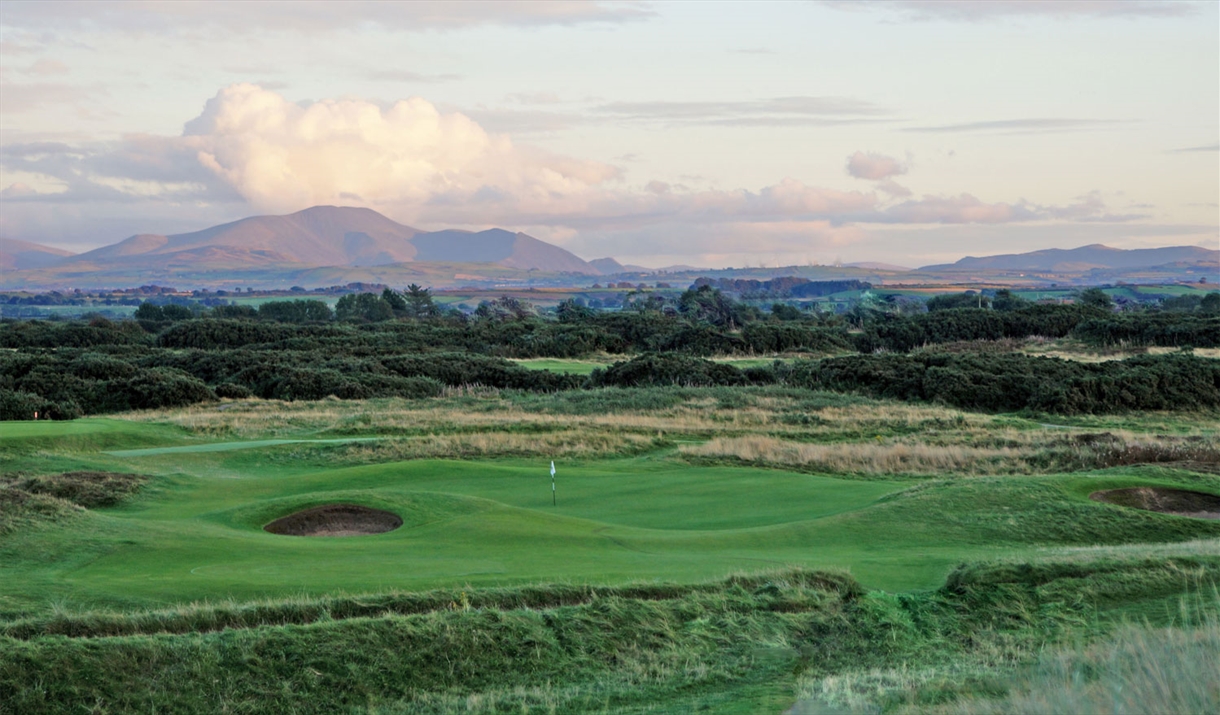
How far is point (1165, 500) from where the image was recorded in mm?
19938

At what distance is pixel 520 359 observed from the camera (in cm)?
7700

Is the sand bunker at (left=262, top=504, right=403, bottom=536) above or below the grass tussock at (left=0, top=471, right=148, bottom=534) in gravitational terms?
below

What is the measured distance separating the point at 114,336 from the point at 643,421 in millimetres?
55364

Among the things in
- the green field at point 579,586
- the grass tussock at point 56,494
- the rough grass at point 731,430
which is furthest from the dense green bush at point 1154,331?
the grass tussock at point 56,494

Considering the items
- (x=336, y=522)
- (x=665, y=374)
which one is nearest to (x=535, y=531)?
(x=336, y=522)

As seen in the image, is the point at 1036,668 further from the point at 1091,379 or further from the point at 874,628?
the point at 1091,379

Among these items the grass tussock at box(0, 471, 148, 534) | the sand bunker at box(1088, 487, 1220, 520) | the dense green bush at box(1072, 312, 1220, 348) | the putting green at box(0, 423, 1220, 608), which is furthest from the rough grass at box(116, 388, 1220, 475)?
the dense green bush at box(1072, 312, 1220, 348)

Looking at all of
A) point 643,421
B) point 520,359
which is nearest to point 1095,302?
point 520,359

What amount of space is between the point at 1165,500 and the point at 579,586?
12602mm

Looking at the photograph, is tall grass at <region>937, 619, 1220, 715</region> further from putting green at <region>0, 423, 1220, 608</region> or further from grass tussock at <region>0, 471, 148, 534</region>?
grass tussock at <region>0, 471, 148, 534</region>

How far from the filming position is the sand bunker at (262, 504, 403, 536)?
59.3ft

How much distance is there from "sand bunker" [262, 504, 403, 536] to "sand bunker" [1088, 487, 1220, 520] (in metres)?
12.2

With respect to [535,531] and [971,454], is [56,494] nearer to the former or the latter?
[535,531]

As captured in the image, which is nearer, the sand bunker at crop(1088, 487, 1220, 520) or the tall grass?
the tall grass
